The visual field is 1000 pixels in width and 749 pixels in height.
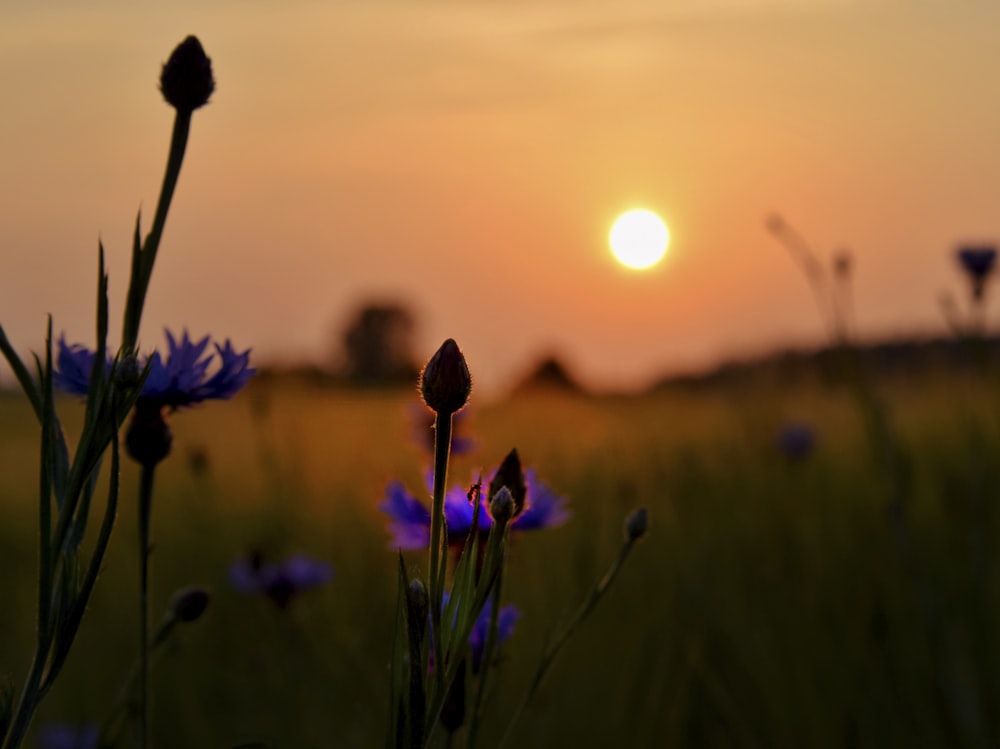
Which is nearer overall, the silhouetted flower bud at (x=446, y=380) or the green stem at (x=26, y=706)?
the green stem at (x=26, y=706)

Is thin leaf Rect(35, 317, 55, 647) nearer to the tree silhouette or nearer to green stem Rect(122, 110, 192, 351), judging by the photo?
green stem Rect(122, 110, 192, 351)

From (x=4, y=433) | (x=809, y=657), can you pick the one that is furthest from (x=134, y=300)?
(x=4, y=433)

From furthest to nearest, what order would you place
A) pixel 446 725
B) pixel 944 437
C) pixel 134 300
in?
1. pixel 944 437
2. pixel 446 725
3. pixel 134 300

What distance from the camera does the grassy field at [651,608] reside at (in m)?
1.31

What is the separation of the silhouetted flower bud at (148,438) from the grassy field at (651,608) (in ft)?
0.65

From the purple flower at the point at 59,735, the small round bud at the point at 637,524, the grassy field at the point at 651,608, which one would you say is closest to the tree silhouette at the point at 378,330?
the grassy field at the point at 651,608

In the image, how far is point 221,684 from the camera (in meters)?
1.81

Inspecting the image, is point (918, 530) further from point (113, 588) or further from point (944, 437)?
point (113, 588)

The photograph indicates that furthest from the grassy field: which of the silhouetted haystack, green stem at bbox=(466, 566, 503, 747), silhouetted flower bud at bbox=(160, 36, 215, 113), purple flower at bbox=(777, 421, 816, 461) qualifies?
the silhouetted haystack

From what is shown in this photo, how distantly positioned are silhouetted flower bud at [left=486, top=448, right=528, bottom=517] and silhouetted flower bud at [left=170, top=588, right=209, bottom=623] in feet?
0.57

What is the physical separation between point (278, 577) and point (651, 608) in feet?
2.15

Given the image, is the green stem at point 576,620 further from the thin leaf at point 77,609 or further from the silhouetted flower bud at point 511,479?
the thin leaf at point 77,609

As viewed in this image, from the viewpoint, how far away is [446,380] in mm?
447

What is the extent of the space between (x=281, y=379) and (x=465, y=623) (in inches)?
80.5
